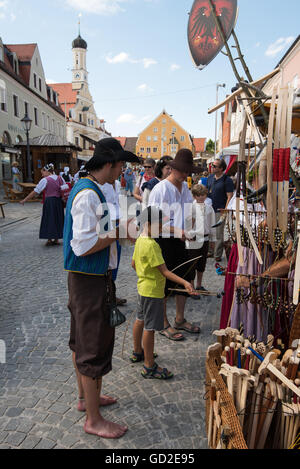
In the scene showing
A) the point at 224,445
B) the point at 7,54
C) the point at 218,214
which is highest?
the point at 7,54

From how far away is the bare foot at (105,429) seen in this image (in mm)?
2168

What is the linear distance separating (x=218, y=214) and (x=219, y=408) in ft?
15.8

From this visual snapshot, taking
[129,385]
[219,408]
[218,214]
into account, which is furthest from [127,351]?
[218,214]

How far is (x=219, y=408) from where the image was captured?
6.01 ft

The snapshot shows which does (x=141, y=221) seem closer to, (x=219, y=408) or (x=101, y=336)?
(x=101, y=336)

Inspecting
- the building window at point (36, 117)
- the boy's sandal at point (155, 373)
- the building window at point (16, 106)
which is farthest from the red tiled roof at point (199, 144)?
the boy's sandal at point (155, 373)

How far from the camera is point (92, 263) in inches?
78.5

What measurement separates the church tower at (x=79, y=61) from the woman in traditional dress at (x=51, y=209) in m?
60.4

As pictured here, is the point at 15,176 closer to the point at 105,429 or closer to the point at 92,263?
the point at 92,263

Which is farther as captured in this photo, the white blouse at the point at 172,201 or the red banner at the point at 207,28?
the white blouse at the point at 172,201

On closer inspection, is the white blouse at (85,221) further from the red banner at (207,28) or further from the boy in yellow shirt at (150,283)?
the red banner at (207,28)

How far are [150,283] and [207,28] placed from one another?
75.2 inches

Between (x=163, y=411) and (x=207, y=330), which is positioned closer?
(x=163, y=411)
